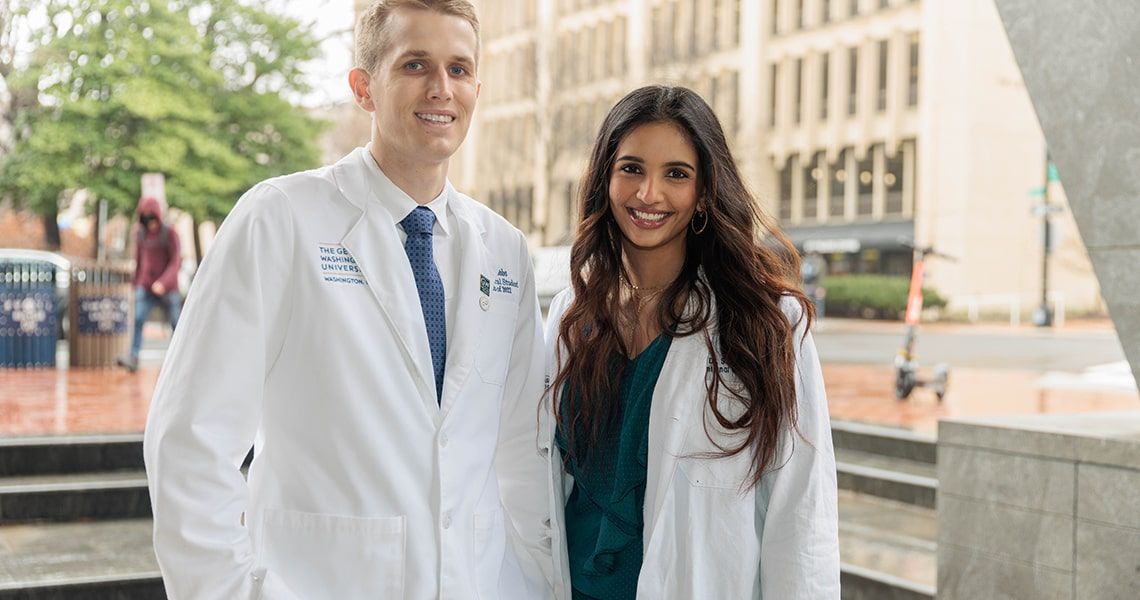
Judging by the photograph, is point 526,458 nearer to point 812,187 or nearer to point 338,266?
point 338,266

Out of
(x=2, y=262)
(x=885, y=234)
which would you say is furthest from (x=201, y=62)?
(x=885, y=234)

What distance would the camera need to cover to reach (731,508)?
2426 mm

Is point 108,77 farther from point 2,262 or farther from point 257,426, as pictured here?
point 257,426

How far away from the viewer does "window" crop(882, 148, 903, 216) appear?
123 feet

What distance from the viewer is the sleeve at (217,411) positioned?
6.73ft

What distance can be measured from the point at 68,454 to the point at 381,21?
5327 mm

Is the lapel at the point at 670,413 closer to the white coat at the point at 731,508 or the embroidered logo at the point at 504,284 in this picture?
the white coat at the point at 731,508

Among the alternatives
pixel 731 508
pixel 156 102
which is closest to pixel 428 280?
pixel 731 508

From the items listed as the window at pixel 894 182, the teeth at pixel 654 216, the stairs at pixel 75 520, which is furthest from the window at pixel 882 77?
the teeth at pixel 654 216

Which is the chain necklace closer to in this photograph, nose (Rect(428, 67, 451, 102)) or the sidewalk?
nose (Rect(428, 67, 451, 102))

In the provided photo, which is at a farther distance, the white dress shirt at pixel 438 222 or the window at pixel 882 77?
the window at pixel 882 77

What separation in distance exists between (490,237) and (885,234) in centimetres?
3574

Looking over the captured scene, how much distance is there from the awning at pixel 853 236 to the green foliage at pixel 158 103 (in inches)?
705

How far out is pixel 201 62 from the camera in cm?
2395
